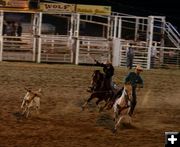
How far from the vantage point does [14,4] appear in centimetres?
3095

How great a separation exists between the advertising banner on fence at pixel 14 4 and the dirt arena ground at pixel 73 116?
7678 millimetres

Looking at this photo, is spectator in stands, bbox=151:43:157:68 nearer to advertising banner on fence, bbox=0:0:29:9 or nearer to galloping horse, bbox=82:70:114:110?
advertising banner on fence, bbox=0:0:29:9

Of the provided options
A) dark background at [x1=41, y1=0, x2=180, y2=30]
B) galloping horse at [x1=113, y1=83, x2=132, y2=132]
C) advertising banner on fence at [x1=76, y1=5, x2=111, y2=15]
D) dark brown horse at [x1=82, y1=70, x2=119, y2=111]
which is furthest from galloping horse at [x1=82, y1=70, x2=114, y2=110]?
dark background at [x1=41, y1=0, x2=180, y2=30]

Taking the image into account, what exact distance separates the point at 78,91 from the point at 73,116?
492 centimetres

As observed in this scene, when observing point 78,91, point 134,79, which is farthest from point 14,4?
point 134,79

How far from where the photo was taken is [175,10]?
151 ft

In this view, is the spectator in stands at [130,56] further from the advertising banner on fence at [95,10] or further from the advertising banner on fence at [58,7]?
the advertising banner on fence at [58,7]

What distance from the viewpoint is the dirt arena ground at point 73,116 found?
36.0ft

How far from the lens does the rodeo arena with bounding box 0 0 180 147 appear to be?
11.6 m

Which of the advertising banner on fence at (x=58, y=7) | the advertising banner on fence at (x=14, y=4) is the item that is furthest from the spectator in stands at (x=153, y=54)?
the advertising banner on fence at (x=14, y=4)

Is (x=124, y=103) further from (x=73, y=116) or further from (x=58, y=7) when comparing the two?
(x=58, y=7)

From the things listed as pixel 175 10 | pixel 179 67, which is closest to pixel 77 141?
pixel 179 67

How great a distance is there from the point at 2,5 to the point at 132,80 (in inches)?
730

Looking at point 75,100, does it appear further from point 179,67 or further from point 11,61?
point 179,67
